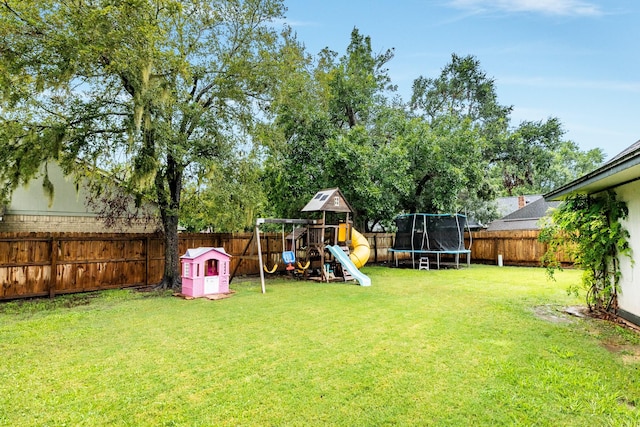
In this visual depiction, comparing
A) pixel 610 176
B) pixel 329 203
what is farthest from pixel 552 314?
pixel 329 203

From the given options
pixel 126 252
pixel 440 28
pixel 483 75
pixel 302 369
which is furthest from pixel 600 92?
pixel 126 252

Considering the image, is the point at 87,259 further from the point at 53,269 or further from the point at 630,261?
the point at 630,261

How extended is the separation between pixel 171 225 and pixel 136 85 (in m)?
3.25

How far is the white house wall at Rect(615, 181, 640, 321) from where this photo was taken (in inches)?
177

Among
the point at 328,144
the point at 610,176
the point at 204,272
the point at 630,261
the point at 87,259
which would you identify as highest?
the point at 328,144

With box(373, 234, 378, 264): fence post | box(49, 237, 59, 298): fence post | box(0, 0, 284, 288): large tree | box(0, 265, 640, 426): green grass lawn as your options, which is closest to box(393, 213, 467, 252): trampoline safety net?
box(373, 234, 378, 264): fence post

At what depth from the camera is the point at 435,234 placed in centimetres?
1253

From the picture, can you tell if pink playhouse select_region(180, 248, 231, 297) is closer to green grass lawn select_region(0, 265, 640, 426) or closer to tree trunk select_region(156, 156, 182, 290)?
tree trunk select_region(156, 156, 182, 290)

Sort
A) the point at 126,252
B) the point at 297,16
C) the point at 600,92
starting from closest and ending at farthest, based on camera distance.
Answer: the point at 126,252
the point at 297,16
the point at 600,92

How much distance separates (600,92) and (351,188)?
35.9 ft

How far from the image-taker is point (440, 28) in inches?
431

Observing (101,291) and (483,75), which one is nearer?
(101,291)

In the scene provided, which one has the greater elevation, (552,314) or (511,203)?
(511,203)

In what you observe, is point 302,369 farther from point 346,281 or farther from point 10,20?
point 10,20
